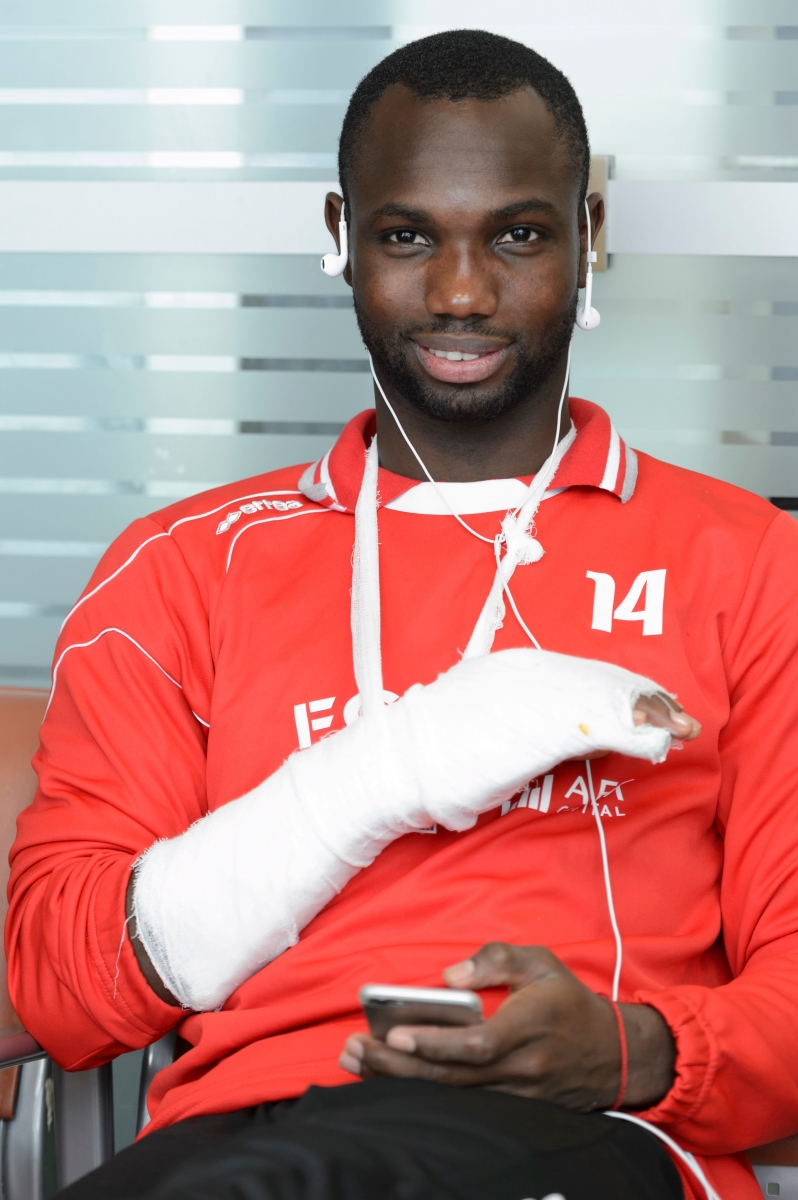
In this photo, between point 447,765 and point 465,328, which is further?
point 465,328

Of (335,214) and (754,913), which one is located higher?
(335,214)

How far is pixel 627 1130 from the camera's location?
986mm

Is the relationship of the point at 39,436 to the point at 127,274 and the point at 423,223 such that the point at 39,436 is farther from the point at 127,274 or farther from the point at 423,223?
the point at 423,223

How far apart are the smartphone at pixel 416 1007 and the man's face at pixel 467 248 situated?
0.66 m

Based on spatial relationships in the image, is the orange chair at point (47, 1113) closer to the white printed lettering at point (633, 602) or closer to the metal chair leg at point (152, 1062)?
the metal chair leg at point (152, 1062)

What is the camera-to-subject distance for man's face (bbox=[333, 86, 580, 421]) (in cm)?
130

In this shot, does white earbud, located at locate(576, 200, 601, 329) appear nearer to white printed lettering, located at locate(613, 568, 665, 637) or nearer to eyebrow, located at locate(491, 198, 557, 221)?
eyebrow, located at locate(491, 198, 557, 221)

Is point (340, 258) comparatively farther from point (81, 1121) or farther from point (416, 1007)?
point (81, 1121)

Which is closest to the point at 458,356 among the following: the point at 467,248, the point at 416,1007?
the point at 467,248

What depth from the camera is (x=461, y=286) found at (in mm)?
1292

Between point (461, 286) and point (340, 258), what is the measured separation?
0.68 feet

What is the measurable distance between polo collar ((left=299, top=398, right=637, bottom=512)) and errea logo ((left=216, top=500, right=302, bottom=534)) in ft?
0.07

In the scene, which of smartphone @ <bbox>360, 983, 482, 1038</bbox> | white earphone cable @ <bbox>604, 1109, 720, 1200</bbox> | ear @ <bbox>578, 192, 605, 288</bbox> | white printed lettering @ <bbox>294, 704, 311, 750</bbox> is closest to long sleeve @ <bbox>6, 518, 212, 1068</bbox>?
white printed lettering @ <bbox>294, 704, 311, 750</bbox>

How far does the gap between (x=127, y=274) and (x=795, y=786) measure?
1.32m
